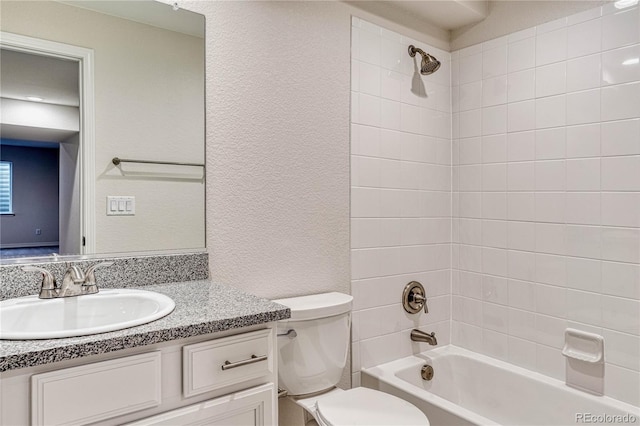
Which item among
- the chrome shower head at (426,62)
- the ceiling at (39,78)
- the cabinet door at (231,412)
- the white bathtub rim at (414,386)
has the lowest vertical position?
the white bathtub rim at (414,386)

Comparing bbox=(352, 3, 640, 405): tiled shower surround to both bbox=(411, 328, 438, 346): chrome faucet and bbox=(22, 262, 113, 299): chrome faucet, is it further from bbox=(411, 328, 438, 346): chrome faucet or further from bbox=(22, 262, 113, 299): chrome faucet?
bbox=(22, 262, 113, 299): chrome faucet

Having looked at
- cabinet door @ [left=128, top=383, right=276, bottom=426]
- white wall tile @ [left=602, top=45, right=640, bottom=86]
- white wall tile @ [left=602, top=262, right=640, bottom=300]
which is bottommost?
cabinet door @ [left=128, top=383, right=276, bottom=426]

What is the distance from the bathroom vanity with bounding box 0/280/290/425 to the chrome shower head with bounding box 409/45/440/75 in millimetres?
1551

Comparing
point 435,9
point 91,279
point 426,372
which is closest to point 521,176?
point 435,9

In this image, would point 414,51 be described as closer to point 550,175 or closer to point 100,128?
point 550,175

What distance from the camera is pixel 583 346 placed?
1993 mm

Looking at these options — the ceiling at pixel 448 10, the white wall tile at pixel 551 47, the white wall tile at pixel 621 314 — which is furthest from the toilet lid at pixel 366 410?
the ceiling at pixel 448 10

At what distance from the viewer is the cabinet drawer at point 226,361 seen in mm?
1078

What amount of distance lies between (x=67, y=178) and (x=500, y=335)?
2.13 m

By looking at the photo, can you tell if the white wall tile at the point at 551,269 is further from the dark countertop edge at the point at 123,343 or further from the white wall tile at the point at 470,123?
the dark countertop edge at the point at 123,343

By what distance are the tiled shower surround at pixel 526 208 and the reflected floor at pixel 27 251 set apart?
4.15ft

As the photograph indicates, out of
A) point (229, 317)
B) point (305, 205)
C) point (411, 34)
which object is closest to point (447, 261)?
point (305, 205)

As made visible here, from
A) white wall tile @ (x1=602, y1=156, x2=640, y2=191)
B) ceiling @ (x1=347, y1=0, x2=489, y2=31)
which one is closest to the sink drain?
white wall tile @ (x1=602, y1=156, x2=640, y2=191)

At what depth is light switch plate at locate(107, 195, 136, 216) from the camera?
1.51 m
